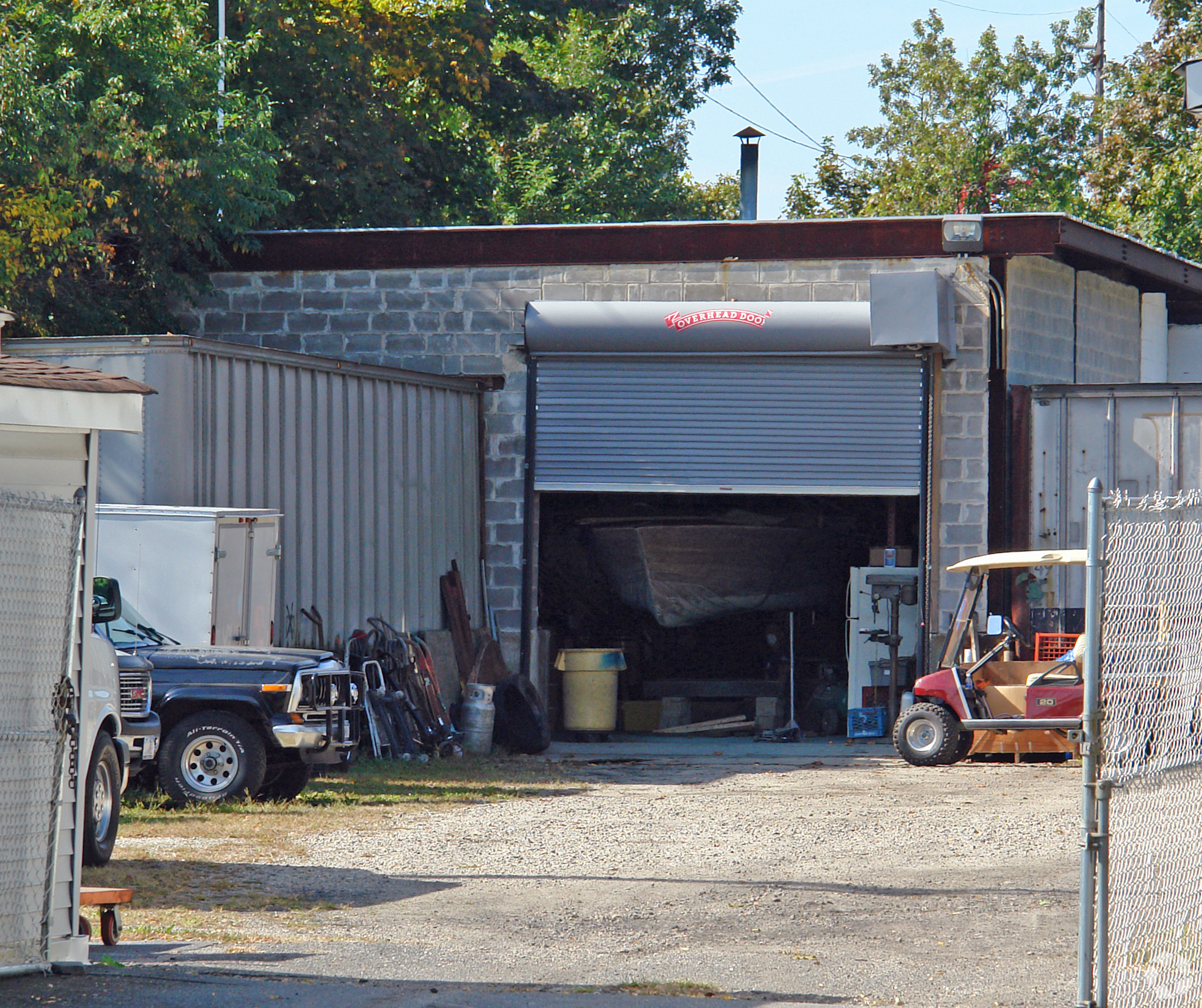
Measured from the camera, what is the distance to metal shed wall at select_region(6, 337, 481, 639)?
14.7 meters

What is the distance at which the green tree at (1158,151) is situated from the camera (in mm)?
29359

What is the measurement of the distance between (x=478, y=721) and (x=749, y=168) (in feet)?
43.0

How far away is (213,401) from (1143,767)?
432 inches

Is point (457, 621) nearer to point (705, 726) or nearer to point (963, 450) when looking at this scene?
point (705, 726)

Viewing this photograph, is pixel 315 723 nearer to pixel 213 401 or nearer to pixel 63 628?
pixel 213 401

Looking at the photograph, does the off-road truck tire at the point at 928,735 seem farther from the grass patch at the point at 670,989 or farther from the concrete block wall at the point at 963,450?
the grass patch at the point at 670,989

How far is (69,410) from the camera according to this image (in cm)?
714

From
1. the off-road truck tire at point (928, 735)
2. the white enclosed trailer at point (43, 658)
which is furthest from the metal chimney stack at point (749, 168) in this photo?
the white enclosed trailer at point (43, 658)

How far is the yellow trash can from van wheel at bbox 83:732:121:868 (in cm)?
941

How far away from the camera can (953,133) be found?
49.5 metres

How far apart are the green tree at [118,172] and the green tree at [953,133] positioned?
29881 mm

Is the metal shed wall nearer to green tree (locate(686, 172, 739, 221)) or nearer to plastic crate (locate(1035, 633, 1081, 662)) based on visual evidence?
plastic crate (locate(1035, 633, 1081, 662))

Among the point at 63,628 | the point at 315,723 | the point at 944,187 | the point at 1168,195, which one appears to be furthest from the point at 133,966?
the point at 944,187

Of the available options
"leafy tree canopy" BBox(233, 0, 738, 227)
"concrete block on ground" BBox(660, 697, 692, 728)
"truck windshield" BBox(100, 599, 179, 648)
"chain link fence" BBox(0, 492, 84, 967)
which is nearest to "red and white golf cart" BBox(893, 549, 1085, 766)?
"concrete block on ground" BBox(660, 697, 692, 728)
